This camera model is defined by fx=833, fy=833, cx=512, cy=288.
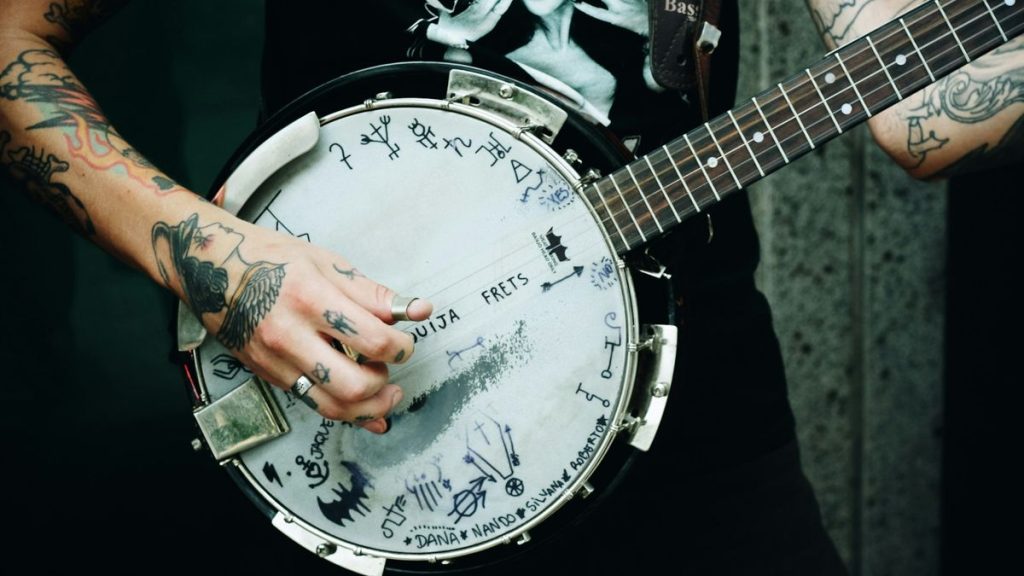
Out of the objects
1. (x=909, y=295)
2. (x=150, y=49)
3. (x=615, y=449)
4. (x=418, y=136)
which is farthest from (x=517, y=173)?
(x=909, y=295)

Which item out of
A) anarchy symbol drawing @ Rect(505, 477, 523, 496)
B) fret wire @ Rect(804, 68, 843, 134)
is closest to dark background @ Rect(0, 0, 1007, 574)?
anarchy symbol drawing @ Rect(505, 477, 523, 496)

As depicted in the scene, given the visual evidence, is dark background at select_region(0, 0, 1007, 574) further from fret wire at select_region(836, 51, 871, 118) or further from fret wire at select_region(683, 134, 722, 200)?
fret wire at select_region(836, 51, 871, 118)

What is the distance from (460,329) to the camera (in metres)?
0.99

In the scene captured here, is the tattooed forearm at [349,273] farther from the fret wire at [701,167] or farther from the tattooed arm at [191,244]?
the fret wire at [701,167]

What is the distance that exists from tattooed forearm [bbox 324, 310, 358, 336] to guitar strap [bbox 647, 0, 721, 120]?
507 millimetres

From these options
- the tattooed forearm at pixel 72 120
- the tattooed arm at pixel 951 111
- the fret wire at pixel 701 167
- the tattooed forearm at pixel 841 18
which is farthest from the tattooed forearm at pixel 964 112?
the tattooed forearm at pixel 72 120

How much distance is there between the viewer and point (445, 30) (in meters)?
1.05

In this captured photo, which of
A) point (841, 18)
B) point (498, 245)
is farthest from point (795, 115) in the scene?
point (498, 245)

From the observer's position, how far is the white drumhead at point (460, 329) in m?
0.96

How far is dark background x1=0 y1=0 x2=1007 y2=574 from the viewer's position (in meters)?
1.70

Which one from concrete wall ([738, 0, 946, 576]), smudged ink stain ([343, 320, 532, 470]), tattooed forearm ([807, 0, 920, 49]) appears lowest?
concrete wall ([738, 0, 946, 576])

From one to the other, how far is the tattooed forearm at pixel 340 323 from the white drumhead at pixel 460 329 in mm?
142

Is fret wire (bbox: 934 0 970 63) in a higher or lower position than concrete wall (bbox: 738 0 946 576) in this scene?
higher

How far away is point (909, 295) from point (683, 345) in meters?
1.45
